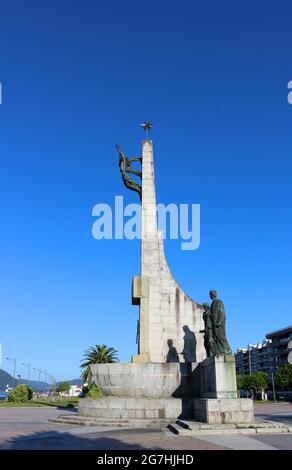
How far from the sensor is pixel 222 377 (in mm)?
13000

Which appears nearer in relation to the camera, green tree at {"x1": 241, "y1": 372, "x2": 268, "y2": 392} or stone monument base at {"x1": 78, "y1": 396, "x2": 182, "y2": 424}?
stone monument base at {"x1": 78, "y1": 396, "x2": 182, "y2": 424}

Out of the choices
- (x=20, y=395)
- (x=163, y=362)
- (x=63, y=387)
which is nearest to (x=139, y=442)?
(x=163, y=362)

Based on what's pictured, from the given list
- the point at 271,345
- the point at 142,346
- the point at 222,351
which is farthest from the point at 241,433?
the point at 271,345

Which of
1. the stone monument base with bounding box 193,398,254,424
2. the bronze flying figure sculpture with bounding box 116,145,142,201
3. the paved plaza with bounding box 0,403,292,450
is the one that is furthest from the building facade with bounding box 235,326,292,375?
the paved plaza with bounding box 0,403,292,450

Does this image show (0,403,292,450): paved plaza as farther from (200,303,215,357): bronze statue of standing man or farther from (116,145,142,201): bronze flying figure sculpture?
(116,145,142,201): bronze flying figure sculpture

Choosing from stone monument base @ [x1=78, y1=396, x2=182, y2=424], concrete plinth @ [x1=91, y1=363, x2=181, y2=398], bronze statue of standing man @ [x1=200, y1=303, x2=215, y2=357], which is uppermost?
bronze statue of standing man @ [x1=200, y1=303, x2=215, y2=357]

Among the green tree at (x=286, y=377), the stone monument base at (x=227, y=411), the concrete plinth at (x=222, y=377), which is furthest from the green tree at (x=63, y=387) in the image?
the stone monument base at (x=227, y=411)

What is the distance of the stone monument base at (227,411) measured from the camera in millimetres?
11977

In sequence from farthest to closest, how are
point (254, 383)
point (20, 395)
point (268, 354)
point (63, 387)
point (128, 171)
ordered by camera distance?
point (268, 354)
point (63, 387)
point (254, 383)
point (20, 395)
point (128, 171)

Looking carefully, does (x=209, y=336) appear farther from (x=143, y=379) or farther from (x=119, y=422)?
(x=119, y=422)

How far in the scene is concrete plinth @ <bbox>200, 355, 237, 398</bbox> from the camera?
42.0ft

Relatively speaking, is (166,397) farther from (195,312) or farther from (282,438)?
(282,438)

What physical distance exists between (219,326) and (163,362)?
15.3 feet
